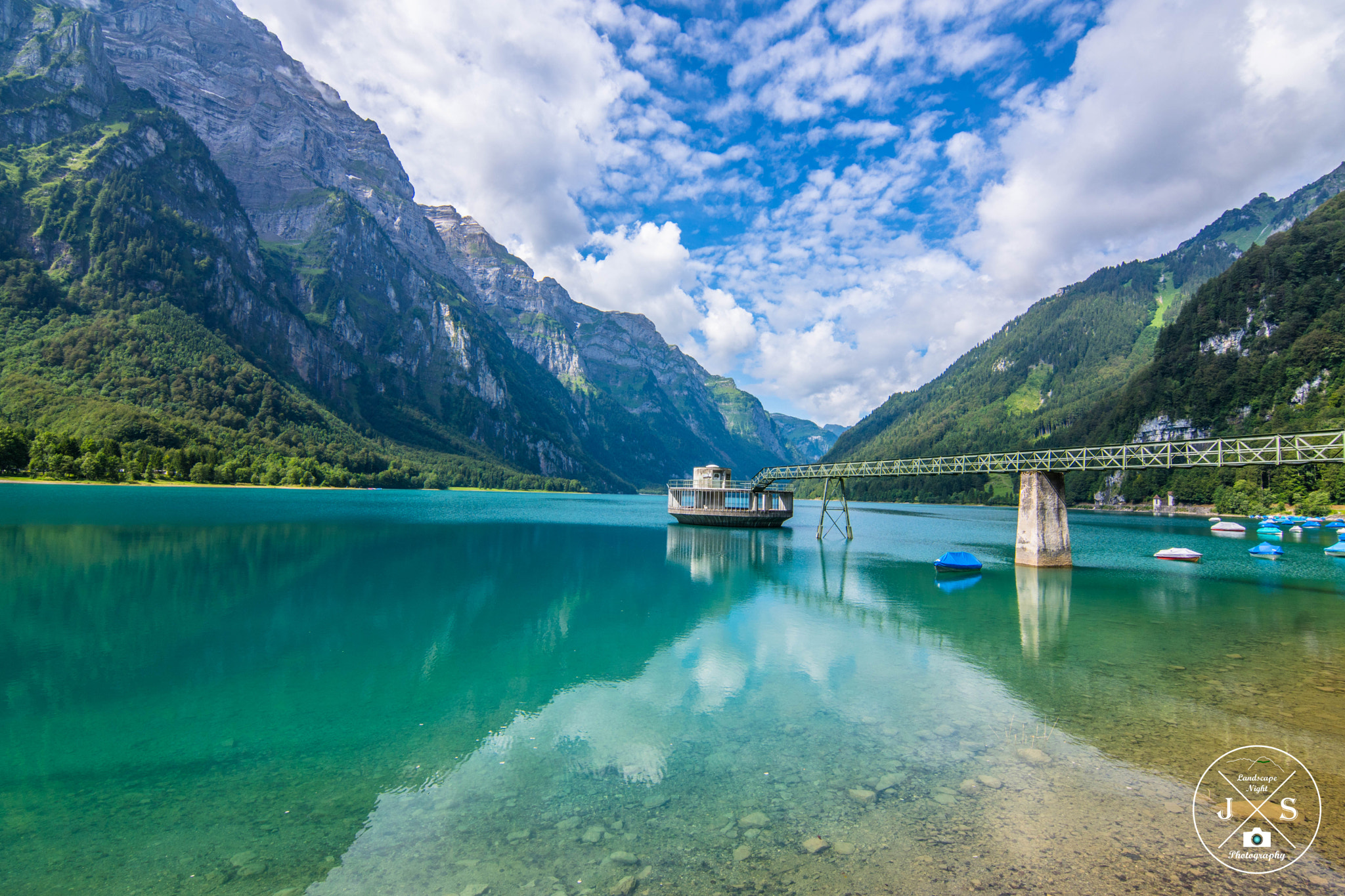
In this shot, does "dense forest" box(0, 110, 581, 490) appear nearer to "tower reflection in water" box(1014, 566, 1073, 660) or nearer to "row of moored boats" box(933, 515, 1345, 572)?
"row of moored boats" box(933, 515, 1345, 572)

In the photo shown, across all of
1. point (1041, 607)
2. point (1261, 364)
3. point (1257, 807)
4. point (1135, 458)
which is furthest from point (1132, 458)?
point (1261, 364)

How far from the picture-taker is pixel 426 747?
46.8ft

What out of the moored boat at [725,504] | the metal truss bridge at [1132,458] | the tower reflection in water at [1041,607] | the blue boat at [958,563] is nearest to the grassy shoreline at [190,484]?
the moored boat at [725,504]

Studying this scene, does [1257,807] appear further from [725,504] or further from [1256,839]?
[725,504]

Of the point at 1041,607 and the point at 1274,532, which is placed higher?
the point at 1041,607

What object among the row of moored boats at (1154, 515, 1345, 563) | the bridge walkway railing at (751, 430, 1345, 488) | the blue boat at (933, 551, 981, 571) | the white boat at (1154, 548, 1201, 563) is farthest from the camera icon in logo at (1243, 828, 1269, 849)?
the row of moored boats at (1154, 515, 1345, 563)

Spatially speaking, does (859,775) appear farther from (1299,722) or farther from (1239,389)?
(1239,389)

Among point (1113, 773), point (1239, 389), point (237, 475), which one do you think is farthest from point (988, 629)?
point (1239, 389)

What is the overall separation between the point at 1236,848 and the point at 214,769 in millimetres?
21184

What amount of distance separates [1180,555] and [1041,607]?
4071cm

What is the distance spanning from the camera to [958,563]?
49.5 meters

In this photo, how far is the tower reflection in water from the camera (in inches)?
1066

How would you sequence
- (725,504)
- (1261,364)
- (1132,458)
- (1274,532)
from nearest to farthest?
(1132,458) → (1274,532) → (725,504) → (1261,364)

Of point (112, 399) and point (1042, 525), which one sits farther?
point (112, 399)
